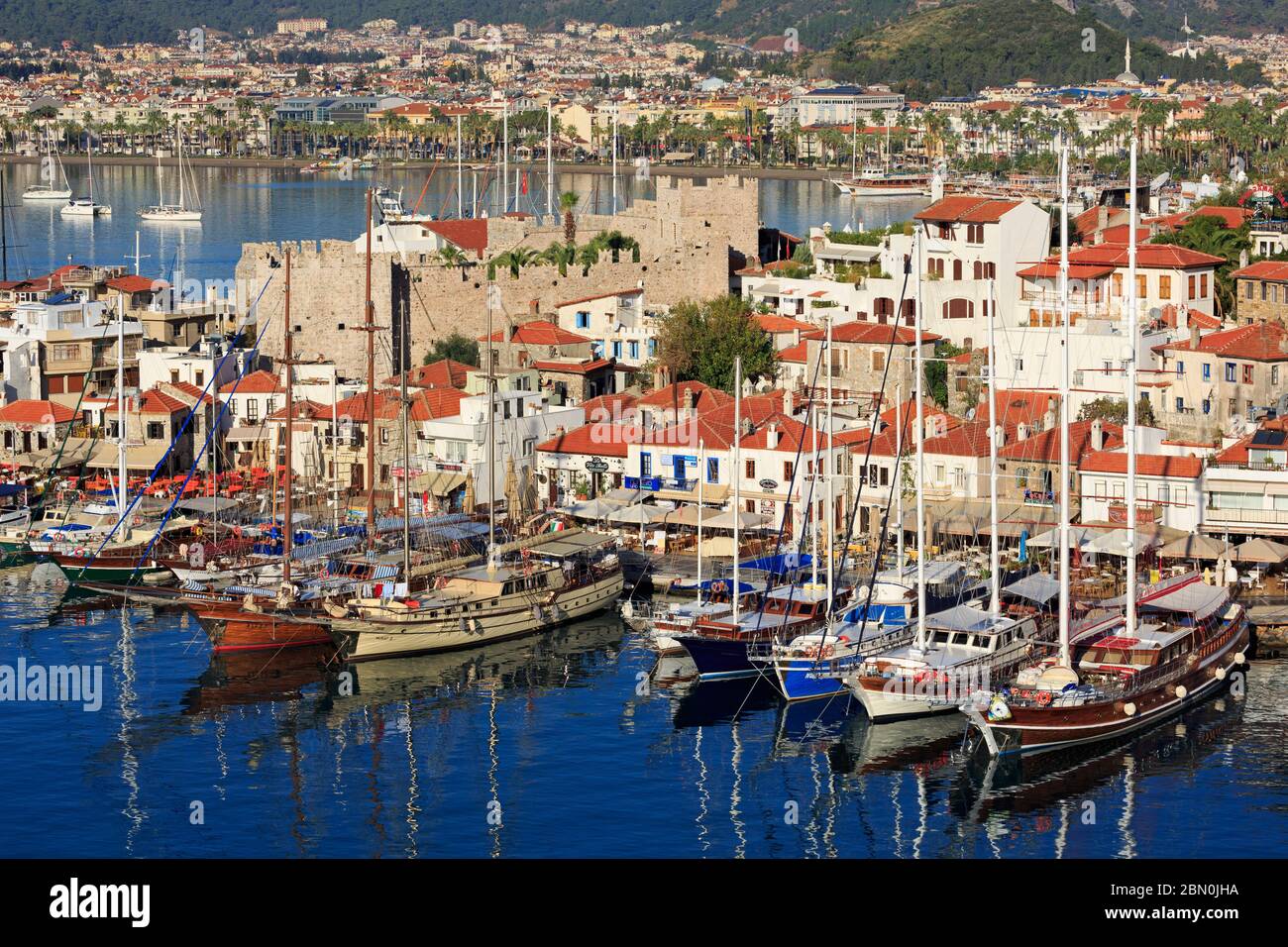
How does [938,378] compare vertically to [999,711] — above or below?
above

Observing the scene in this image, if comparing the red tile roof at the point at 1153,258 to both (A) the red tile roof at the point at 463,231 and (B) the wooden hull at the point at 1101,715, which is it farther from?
(B) the wooden hull at the point at 1101,715

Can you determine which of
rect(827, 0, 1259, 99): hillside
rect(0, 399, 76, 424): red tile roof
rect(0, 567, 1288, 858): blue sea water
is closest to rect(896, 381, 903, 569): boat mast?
rect(0, 567, 1288, 858): blue sea water

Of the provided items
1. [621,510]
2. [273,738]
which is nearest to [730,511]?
[621,510]

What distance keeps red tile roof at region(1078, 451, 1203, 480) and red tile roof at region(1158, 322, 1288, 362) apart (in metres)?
4.01

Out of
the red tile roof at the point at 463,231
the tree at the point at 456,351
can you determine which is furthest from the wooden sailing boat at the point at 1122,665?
the red tile roof at the point at 463,231

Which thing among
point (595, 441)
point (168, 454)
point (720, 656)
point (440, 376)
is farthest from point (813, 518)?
point (168, 454)

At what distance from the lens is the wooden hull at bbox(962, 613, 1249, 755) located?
2388cm

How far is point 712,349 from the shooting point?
133 feet

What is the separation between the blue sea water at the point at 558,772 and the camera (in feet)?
70.6

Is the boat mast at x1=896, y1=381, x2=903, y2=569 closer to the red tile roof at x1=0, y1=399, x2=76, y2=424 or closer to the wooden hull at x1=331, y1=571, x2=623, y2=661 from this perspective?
the wooden hull at x1=331, y1=571, x2=623, y2=661

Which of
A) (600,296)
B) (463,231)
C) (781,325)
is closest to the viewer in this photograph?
(781,325)

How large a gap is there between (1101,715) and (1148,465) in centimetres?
841

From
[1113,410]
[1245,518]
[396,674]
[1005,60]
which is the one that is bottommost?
[396,674]

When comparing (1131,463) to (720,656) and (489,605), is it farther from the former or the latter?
(489,605)
